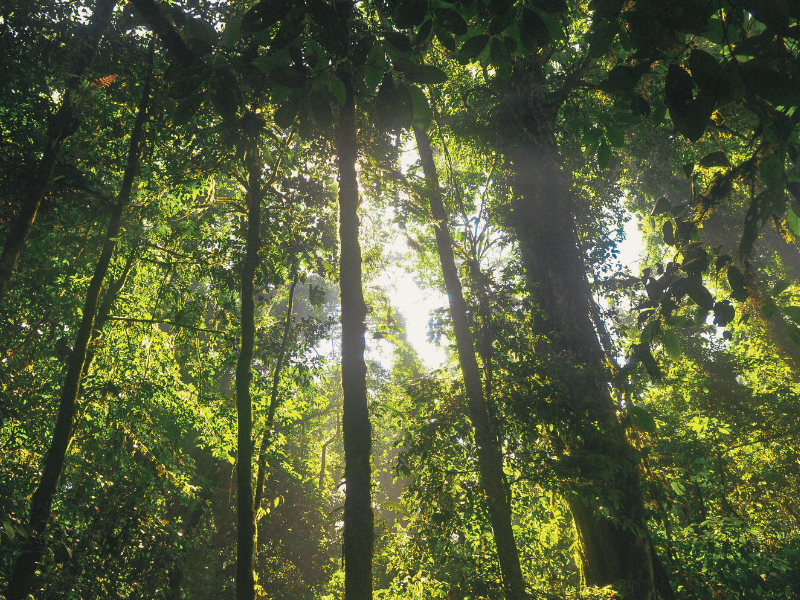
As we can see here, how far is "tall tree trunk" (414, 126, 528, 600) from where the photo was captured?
410 cm

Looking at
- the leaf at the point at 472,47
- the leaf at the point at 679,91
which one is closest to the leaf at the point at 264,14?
the leaf at the point at 472,47

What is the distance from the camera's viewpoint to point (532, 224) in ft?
23.1

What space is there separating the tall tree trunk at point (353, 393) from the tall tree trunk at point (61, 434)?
262cm

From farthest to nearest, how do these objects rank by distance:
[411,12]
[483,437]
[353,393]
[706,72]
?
[483,437] → [353,393] → [411,12] → [706,72]

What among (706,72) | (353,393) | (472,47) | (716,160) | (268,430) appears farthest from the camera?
(268,430)

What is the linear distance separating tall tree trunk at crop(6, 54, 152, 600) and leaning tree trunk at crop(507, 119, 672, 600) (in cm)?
491

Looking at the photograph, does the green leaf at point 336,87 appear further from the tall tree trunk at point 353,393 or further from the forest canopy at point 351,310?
the tall tree trunk at point 353,393

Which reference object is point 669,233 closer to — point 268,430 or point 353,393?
point 353,393

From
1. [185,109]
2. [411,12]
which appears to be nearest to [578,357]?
[411,12]

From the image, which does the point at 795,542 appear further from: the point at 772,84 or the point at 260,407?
the point at 772,84

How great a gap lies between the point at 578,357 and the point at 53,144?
263 inches

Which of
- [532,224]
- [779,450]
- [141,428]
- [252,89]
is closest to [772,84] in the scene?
[252,89]

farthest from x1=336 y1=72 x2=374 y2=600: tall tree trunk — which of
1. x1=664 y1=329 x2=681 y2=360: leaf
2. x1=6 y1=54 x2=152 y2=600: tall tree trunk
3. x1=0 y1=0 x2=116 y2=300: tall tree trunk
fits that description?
x1=0 y1=0 x2=116 y2=300: tall tree trunk

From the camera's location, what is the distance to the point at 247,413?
15.7ft
